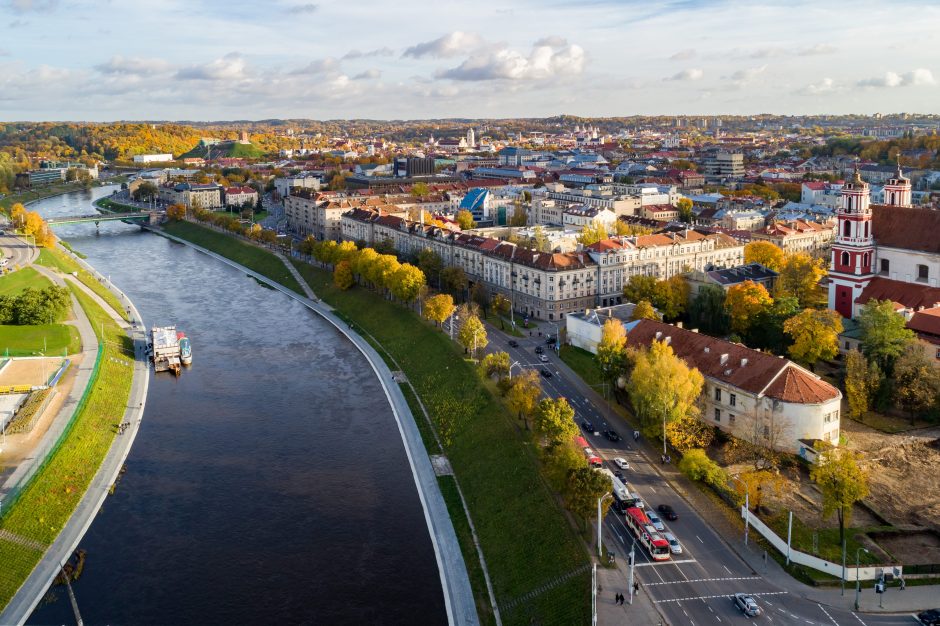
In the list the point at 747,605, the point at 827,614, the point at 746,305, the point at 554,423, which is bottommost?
the point at 827,614

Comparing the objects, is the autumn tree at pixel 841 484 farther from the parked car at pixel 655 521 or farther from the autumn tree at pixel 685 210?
the autumn tree at pixel 685 210

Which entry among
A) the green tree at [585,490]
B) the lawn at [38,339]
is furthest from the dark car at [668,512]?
the lawn at [38,339]

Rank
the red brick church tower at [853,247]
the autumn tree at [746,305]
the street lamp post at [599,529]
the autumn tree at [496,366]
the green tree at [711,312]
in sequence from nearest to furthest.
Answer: the street lamp post at [599,529], the autumn tree at [496,366], the autumn tree at [746,305], the green tree at [711,312], the red brick church tower at [853,247]

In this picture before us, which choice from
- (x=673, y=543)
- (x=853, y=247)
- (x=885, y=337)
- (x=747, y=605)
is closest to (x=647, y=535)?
(x=673, y=543)

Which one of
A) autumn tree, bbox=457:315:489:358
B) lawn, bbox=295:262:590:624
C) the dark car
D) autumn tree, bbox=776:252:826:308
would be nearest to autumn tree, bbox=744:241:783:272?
autumn tree, bbox=776:252:826:308

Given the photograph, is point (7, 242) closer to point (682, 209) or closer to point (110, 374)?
point (110, 374)

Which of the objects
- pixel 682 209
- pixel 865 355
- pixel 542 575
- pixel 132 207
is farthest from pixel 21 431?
pixel 132 207

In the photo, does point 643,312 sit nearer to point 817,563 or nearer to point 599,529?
point 599,529
